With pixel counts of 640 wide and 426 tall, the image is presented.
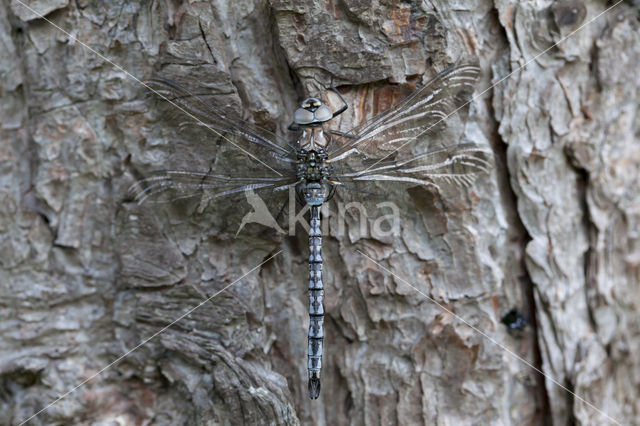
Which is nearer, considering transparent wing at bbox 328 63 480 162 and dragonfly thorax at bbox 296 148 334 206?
transparent wing at bbox 328 63 480 162

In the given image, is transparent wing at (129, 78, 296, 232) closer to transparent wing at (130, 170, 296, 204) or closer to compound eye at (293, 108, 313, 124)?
transparent wing at (130, 170, 296, 204)

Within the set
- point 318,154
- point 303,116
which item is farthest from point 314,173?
point 303,116

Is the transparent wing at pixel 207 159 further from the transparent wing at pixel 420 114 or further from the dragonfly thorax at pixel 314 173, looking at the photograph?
the transparent wing at pixel 420 114

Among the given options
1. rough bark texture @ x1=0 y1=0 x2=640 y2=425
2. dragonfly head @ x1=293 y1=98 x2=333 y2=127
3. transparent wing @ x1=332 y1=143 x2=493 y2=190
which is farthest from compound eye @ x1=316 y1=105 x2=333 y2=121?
transparent wing @ x1=332 y1=143 x2=493 y2=190

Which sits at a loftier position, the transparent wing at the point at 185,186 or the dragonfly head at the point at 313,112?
the dragonfly head at the point at 313,112

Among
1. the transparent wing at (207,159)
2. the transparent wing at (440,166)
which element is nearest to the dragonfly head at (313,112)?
the transparent wing at (207,159)
